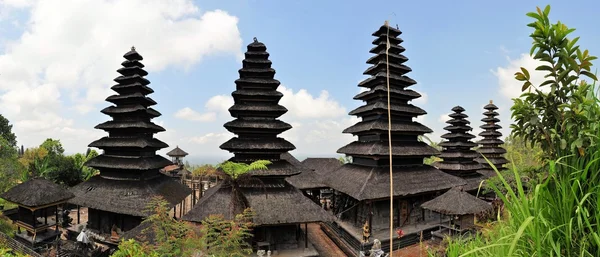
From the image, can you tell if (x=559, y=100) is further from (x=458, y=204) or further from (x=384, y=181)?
(x=384, y=181)

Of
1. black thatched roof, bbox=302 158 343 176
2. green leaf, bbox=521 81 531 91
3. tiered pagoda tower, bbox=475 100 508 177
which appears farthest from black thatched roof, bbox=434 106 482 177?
green leaf, bbox=521 81 531 91

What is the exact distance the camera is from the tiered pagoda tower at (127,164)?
15812 mm

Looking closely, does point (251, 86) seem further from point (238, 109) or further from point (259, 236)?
point (259, 236)

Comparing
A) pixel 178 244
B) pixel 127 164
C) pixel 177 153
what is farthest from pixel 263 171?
pixel 177 153

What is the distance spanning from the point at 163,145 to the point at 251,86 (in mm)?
7470

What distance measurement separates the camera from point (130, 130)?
57.9ft

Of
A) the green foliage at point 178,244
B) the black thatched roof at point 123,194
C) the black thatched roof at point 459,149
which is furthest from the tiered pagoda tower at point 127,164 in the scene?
the black thatched roof at point 459,149

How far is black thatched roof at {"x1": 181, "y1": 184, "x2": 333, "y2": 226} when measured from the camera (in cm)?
1275

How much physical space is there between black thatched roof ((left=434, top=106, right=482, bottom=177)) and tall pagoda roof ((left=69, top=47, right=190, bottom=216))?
69.2ft

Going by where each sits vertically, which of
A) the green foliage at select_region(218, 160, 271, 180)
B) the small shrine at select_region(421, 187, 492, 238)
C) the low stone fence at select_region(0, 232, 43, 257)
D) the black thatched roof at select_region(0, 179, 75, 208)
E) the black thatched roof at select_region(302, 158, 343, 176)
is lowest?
the low stone fence at select_region(0, 232, 43, 257)

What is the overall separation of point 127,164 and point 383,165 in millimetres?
15086

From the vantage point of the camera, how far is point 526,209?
2822mm

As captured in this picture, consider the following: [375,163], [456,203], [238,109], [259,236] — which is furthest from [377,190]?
[238,109]

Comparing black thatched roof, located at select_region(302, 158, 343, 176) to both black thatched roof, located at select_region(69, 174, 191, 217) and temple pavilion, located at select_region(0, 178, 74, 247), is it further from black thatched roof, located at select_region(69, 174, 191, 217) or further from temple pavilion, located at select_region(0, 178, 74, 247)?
temple pavilion, located at select_region(0, 178, 74, 247)
